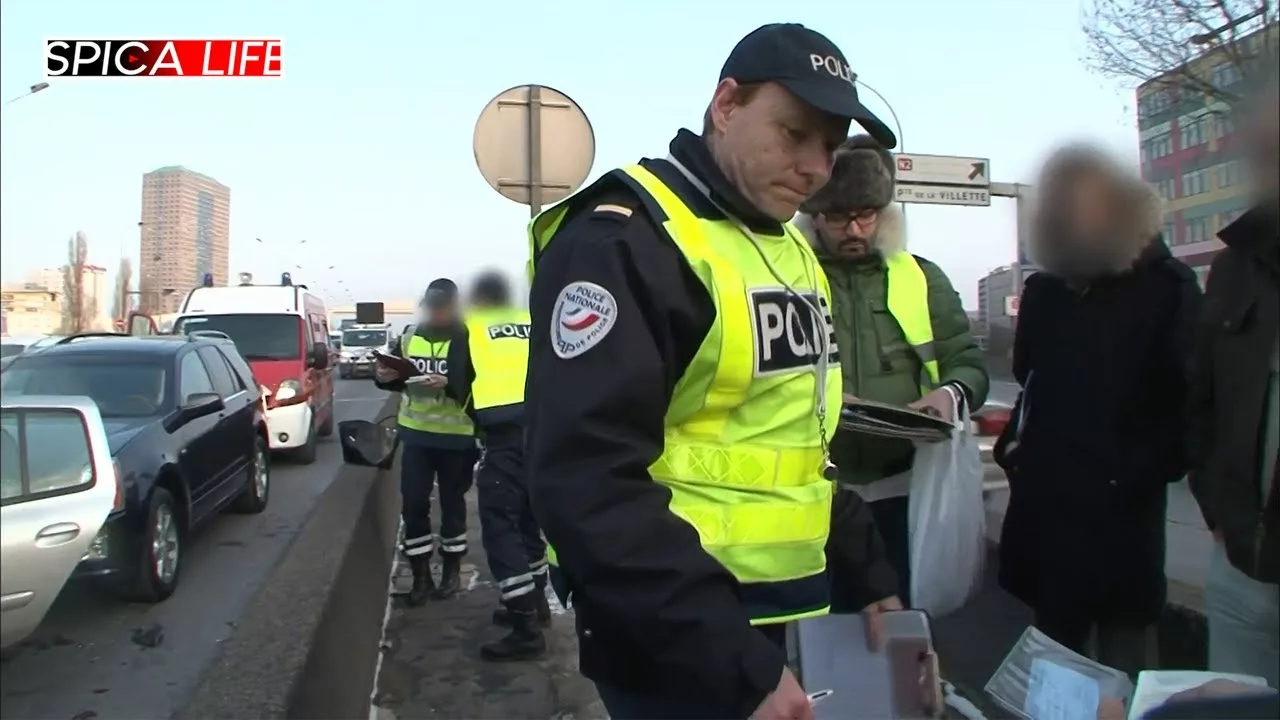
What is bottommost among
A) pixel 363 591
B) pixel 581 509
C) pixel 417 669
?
pixel 417 669

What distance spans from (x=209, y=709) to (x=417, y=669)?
2107mm

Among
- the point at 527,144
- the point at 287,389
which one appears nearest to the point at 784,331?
the point at 527,144

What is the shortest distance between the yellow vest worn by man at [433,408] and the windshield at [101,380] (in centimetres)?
322

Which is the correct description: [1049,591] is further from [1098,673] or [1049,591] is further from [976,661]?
[976,661]

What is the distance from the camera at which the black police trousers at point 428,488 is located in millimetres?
5617

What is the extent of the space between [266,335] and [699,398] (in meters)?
12.9

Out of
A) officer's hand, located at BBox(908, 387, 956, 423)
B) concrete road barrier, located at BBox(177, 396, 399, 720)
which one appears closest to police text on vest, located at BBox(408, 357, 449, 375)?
concrete road barrier, located at BBox(177, 396, 399, 720)

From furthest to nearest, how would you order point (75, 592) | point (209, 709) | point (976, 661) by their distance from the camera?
point (976, 661)
point (209, 709)
point (75, 592)

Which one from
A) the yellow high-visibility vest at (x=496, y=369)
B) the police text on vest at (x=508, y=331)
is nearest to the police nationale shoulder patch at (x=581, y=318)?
the yellow high-visibility vest at (x=496, y=369)

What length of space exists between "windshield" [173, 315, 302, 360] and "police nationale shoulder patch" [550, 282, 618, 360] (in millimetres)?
12529

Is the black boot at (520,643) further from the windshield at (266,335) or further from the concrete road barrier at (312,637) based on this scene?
the windshield at (266,335)

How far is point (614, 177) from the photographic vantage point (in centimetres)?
164

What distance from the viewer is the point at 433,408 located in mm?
5520

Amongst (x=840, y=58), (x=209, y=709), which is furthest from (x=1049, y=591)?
(x=209, y=709)
